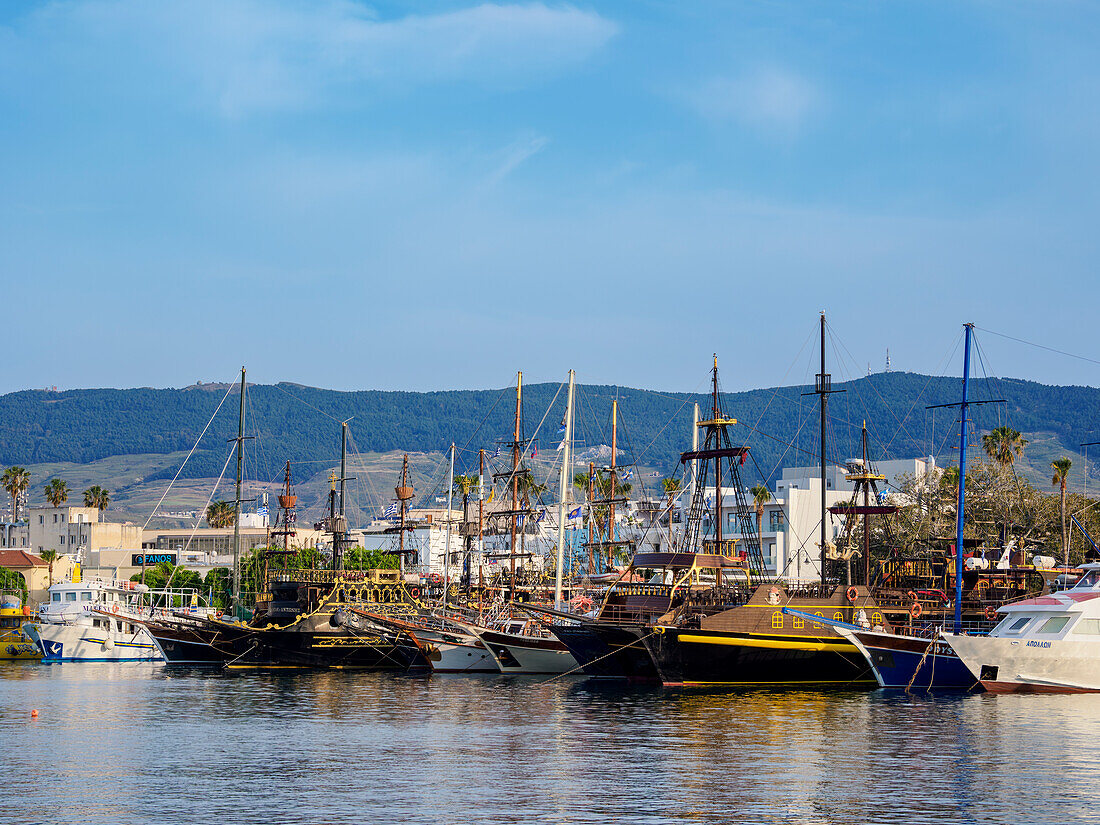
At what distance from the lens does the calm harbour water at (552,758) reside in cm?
3541

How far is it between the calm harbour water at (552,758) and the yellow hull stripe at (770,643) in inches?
113

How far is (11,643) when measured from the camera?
4643 inches

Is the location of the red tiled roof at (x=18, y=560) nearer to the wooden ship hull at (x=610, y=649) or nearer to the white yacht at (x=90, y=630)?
the white yacht at (x=90, y=630)

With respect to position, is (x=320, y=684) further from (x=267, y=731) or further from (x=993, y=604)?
(x=993, y=604)

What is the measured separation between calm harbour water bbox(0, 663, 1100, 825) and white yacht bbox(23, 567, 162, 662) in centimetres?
4299

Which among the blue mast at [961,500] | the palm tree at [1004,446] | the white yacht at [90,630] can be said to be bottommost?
the white yacht at [90,630]

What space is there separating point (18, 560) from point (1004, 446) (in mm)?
113105

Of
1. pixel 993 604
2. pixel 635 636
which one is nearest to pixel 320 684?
pixel 635 636

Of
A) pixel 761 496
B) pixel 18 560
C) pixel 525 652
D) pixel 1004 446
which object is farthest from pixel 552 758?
pixel 18 560

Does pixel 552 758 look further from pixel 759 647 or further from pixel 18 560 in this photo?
pixel 18 560

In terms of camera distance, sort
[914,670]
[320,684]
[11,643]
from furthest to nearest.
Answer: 1. [11,643]
2. [320,684]
3. [914,670]

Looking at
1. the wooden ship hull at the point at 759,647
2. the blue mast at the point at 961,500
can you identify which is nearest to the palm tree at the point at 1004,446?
the blue mast at the point at 961,500

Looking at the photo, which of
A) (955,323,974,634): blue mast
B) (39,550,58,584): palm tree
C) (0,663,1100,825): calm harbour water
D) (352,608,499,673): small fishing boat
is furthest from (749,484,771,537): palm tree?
(39,550,58,584): palm tree

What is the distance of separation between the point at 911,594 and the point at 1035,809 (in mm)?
41716
